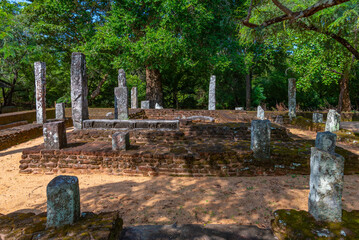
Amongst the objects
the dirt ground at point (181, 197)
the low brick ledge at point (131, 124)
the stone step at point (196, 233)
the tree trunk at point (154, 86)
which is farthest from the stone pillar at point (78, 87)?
the tree trunk at point (154, 86)

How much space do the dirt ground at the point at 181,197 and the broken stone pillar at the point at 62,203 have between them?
958mm

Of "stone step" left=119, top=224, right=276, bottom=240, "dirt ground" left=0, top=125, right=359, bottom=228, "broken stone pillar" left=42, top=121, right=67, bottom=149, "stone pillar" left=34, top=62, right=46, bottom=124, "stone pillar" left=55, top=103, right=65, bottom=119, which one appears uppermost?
"stone pillar" left=34, top=62, right=46, bottom=124

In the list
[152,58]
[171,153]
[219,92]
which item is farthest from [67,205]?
[219,92]

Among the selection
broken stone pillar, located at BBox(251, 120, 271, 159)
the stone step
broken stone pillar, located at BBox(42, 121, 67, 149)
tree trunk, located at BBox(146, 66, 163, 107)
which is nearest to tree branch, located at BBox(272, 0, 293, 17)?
broken stone pillar, located at BBox(251, 120, 271, 159)

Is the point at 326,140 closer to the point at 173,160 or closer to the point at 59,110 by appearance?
the point at 173,160

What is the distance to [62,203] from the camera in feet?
7.84

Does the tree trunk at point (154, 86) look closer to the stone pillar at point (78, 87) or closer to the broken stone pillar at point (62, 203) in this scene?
the stone pillar at point (78, 87)

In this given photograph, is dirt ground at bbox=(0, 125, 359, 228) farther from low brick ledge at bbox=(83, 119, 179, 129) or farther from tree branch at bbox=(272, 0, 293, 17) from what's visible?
tree branch at bbox=(272, 0, 293, 17)

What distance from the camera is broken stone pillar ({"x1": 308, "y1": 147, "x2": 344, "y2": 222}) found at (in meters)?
2.41

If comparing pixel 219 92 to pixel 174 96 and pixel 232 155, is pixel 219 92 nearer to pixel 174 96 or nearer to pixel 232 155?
pixel 174 96

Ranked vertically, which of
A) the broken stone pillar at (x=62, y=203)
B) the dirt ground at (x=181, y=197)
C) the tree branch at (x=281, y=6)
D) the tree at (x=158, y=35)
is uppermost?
the tree at (x=158, y=35)

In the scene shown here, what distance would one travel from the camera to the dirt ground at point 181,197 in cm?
328

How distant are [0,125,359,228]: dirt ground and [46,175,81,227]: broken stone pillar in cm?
96

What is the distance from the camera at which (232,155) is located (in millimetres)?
4914
